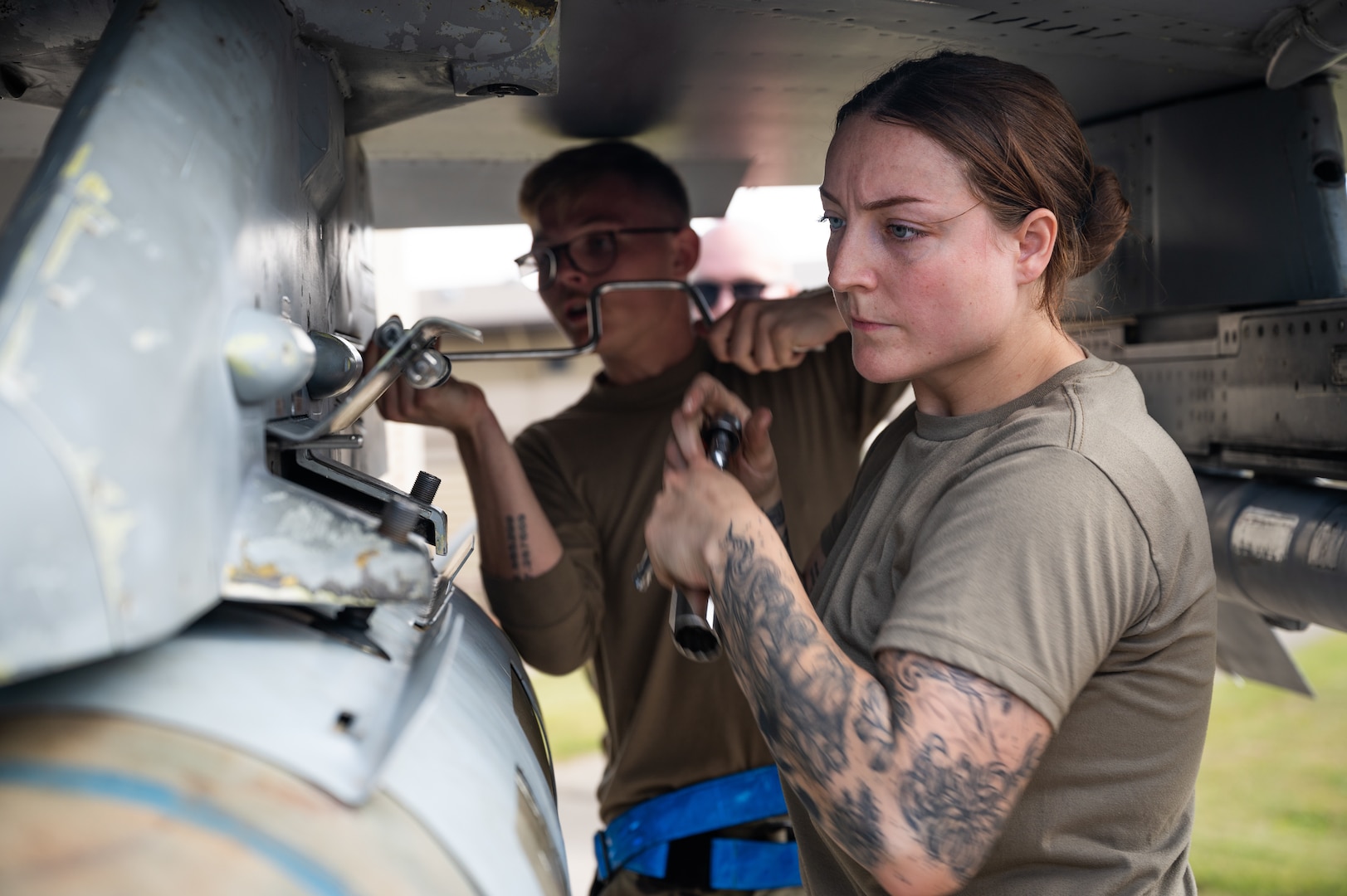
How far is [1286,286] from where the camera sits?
172 centimetres

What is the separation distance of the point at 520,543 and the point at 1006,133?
1.10 meters

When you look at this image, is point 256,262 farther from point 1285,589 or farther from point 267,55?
point 1285,589

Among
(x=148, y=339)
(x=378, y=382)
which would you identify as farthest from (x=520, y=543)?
(x=148, y=339)

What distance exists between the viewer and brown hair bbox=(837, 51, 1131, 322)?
3.23ft

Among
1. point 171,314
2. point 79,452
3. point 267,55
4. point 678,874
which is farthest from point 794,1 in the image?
point 678,874

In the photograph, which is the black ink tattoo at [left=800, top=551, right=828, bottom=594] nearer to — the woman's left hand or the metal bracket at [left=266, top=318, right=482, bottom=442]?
the woman's left hand

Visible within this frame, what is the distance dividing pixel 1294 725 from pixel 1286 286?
5.45m

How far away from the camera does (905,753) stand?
799mm

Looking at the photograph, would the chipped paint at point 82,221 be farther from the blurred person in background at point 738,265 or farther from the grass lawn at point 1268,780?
the grass lawn at point 1268,780

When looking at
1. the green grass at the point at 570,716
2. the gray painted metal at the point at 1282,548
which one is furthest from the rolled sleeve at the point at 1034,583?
the green grass at the point at 570,716

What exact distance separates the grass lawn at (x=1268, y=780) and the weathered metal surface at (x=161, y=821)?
Result: 3.68m

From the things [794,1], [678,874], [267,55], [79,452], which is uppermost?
[794,1]

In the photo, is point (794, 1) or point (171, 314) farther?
point (794, 1)

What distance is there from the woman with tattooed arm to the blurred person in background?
2.84 m
